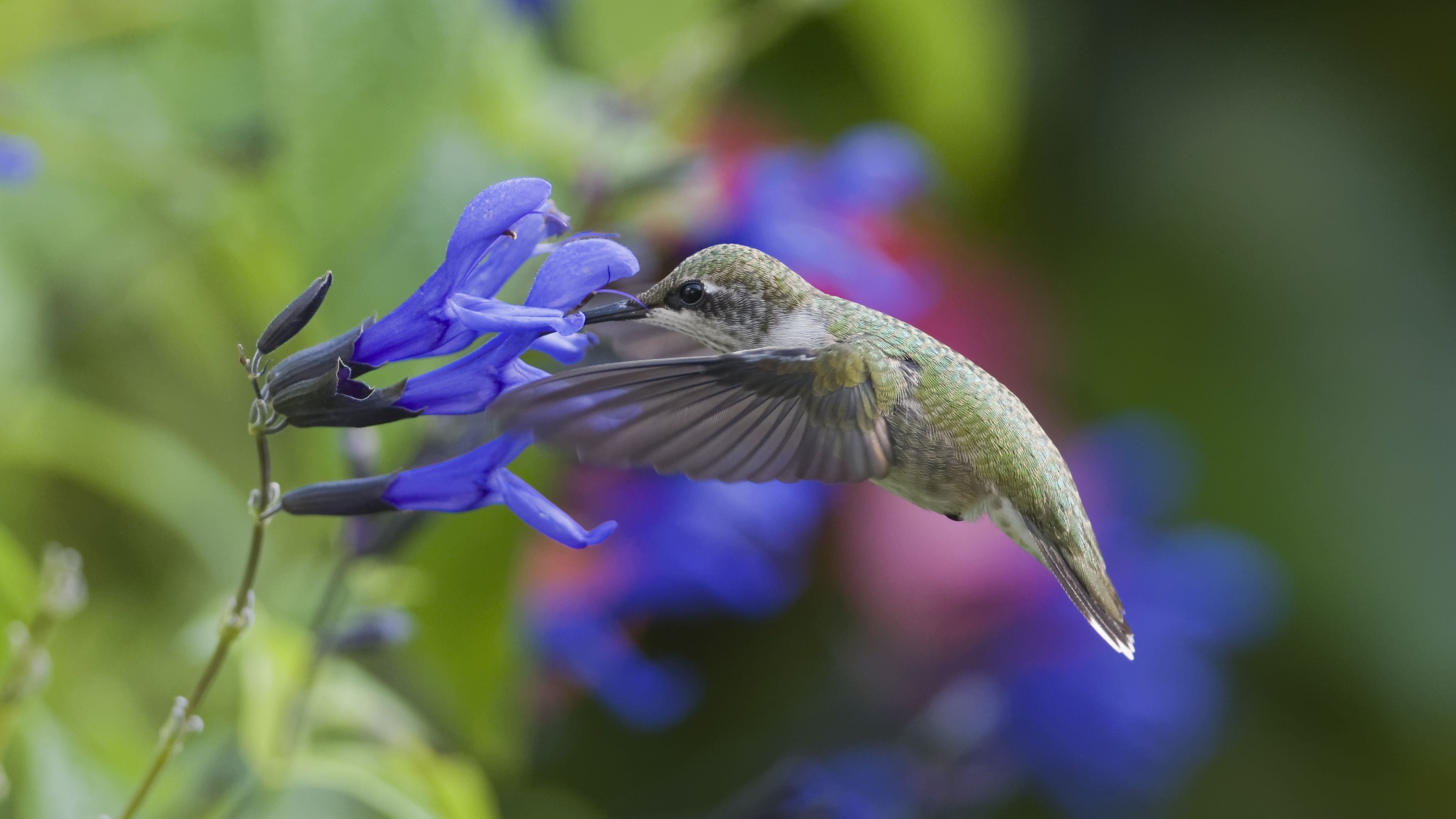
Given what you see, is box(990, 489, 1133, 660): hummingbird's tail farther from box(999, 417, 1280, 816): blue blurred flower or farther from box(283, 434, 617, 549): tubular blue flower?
box(999, 417, 1280, 816): blue blurred flower

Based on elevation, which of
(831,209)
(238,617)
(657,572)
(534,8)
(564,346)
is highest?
(534,8)

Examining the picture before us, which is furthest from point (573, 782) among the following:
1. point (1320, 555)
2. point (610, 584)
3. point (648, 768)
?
point (1320, 555)

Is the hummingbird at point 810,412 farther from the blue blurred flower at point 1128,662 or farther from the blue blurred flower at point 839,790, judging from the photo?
the blue blurred flower at point 1128,662

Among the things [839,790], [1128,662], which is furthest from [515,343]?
[1128,662]

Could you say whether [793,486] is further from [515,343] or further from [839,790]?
[515,343]

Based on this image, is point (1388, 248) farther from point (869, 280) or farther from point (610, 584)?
point (610, 584)
